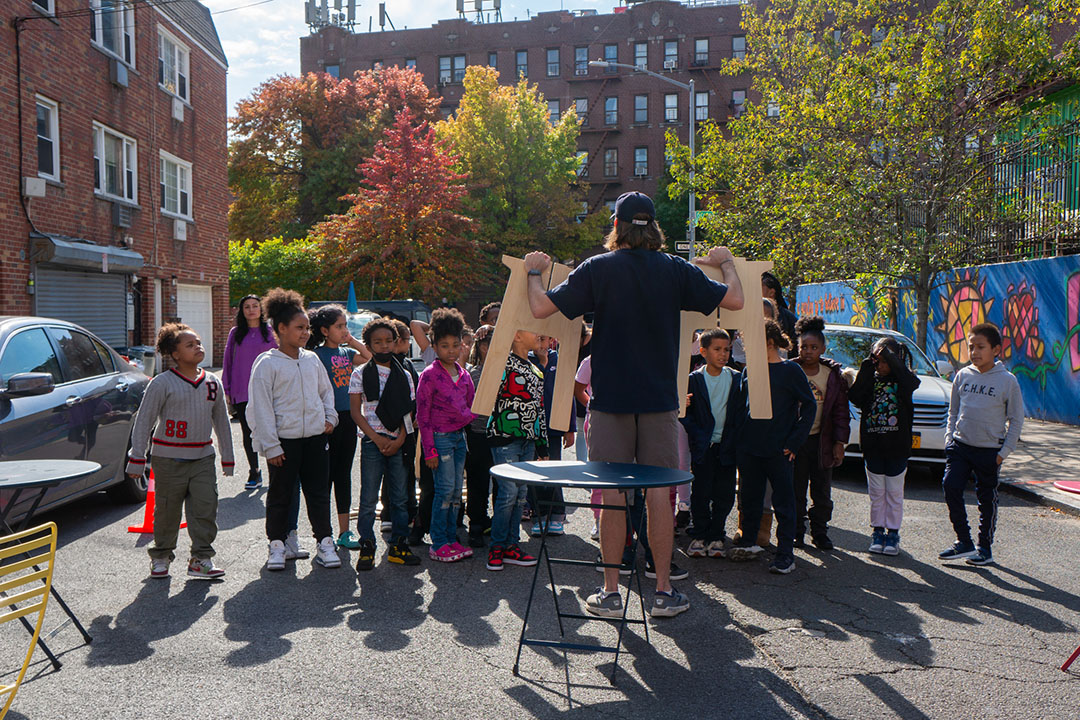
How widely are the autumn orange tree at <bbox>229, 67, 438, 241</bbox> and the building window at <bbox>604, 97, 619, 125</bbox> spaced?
516 inches

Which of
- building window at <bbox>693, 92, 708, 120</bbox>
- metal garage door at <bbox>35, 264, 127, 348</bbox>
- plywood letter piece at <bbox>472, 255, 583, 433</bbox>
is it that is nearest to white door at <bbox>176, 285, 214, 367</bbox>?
metal garage door at <bbox>35, 264, 127, 348</bbox>

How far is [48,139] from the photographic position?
16.6 m

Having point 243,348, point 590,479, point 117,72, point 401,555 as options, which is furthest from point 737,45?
point 590,479

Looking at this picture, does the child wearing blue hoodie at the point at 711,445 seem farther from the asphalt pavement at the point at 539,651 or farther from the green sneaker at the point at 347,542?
the green sneaker at the point at 347,542

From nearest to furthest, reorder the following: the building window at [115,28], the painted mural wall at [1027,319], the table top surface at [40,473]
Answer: the table top surface at [40,473] → the painted mural wall at [1027,319] → the building window at [115,28]

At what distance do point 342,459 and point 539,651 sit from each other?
2.52 metres

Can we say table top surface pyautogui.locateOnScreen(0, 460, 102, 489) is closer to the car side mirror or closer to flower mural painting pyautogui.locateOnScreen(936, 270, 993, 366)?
the car side mirror

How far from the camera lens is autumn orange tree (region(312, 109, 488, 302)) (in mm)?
28391

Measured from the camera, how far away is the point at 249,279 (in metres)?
33.1

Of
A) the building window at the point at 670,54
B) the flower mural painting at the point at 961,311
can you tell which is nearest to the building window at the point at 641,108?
the building window at the point at 670,54

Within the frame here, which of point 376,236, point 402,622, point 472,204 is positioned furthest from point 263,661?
point 472,204

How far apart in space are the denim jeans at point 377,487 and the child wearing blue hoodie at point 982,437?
3.76 metres

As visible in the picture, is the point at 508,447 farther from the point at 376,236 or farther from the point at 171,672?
the point at 376,236

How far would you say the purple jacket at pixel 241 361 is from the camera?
27.5 ft
